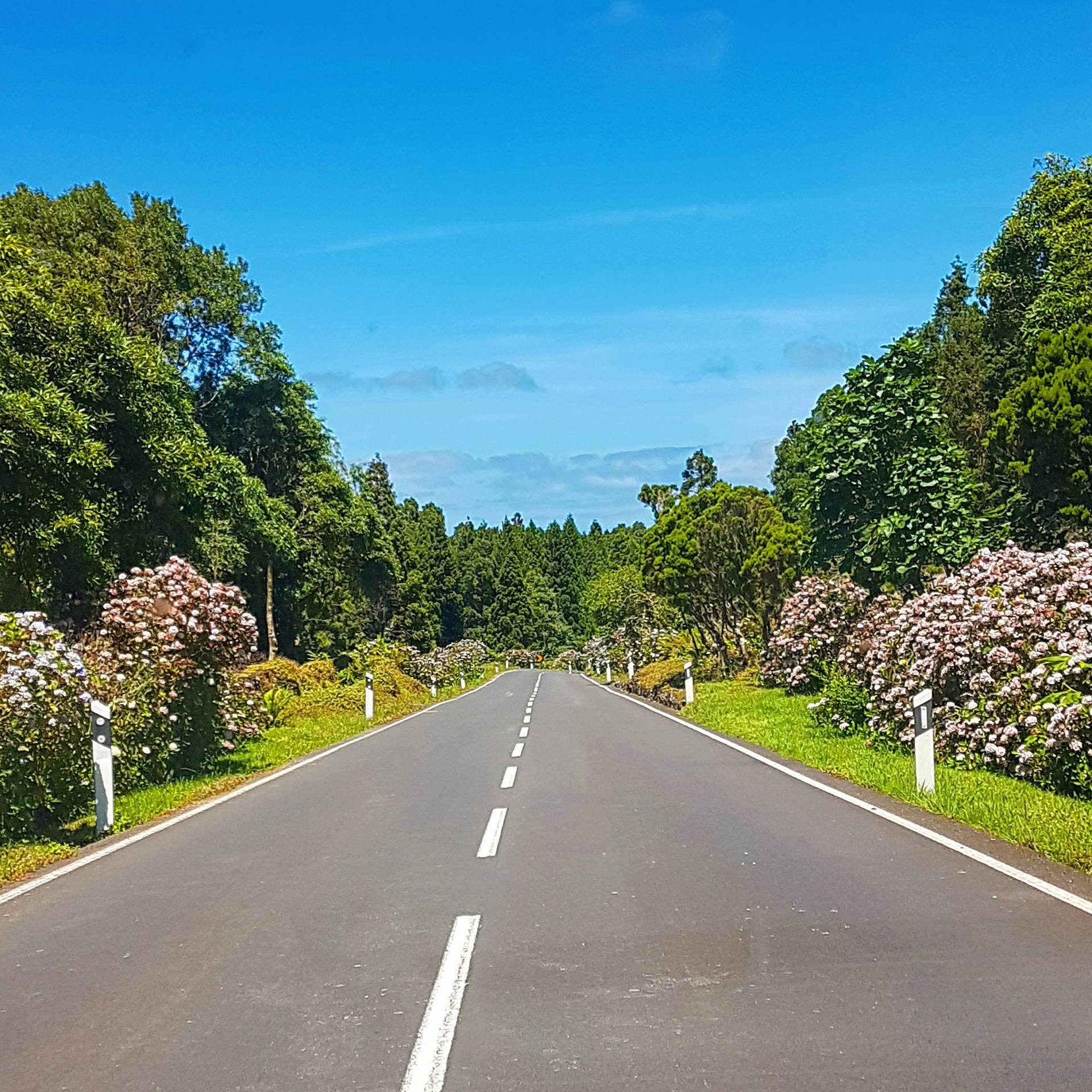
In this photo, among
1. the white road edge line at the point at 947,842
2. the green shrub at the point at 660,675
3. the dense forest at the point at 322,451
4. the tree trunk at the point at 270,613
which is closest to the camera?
the white road edge line at the point at 947,842

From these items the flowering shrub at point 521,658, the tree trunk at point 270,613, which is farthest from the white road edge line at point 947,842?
the flowering shrub at point 521,658

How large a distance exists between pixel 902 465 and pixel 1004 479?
208 inches

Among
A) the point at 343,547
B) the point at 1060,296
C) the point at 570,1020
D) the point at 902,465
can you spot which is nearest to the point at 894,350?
the point at 902,465

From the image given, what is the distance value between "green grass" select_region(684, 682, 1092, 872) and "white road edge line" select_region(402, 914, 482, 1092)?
14.2ft

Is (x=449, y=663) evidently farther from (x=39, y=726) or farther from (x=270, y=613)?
(x=39, y=726)

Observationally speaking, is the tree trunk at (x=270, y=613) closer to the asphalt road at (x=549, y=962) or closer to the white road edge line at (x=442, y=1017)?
the asphalt road at (x=549, y=962)

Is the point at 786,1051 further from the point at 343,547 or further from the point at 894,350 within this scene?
the point at 343,547

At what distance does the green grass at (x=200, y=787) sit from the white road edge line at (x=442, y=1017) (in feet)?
14.1

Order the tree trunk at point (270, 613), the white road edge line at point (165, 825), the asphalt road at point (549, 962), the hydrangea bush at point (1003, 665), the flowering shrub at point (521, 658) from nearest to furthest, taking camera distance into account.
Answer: the asphalt road at point (549, 962) → the white road edge line at point (165, 825) → the hydrangea bush at point (1003, 665) → the tree trunk at point (270, 613) → the flowering shrub at point (521, 658)

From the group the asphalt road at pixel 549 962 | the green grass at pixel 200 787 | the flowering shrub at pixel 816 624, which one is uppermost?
the flowering shrub at pixel 816 624

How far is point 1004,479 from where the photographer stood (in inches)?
946

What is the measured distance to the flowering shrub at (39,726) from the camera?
9562 millimetres

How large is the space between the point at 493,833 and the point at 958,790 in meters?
4.64

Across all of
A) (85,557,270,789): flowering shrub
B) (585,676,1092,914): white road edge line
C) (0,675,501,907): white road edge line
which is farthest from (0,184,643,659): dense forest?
(585,676,1092,914): white road edge line
